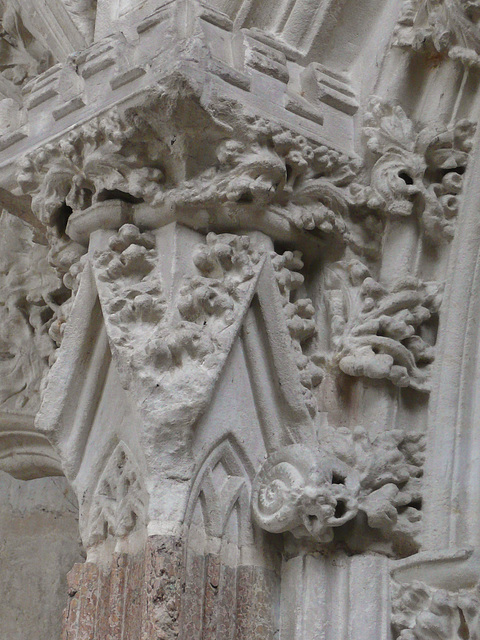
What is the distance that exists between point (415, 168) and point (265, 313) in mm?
367

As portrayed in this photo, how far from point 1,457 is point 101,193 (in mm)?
995

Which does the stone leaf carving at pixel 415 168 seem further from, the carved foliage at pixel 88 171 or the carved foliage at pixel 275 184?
the carved foliage at pixel 88 171

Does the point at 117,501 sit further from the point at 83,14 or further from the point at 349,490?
the point at 83,14

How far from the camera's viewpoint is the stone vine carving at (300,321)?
175 cm

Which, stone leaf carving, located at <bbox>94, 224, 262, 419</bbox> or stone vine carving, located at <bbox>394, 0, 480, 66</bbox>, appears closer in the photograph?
stone leaf carving, located at <bbox>94, 224, 262, 419</bbox>

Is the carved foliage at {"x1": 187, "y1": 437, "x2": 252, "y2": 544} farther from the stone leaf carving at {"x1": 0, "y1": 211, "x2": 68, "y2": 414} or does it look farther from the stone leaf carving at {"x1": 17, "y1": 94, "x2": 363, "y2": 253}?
the stone leaf carving at {"x1": 0, "y1": 211, "x2": 68, "y2": 414}

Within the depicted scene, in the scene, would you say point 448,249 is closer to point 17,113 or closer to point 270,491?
point 270,491

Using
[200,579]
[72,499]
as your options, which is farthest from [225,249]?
[72,499]

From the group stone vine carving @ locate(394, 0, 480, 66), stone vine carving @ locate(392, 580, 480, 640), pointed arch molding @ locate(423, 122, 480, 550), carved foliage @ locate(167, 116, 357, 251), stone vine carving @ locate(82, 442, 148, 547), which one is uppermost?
stone vine carving @ locate(394, 0, 480, 66)

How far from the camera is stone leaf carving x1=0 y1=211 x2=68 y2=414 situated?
2.39 metres

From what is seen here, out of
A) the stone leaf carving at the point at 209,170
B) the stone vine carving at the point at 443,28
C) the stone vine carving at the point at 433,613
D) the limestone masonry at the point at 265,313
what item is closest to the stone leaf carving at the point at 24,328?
the limestone masonry at the point at 265,313

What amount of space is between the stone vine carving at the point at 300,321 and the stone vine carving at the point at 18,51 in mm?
1102

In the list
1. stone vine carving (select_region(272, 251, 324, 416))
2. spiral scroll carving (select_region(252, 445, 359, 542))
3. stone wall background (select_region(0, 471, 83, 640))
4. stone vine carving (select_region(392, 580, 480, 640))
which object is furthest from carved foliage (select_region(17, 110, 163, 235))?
stone wall background (select_region(0, 471, 83, 640))

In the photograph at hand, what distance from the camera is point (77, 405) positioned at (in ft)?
5.90
